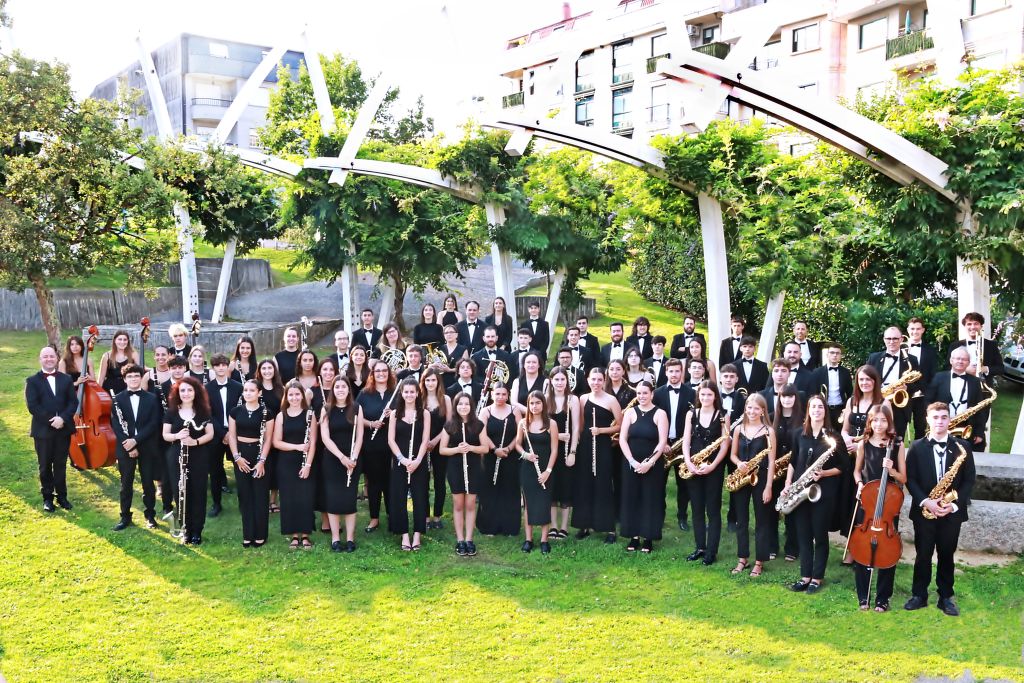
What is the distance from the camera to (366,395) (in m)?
9.19

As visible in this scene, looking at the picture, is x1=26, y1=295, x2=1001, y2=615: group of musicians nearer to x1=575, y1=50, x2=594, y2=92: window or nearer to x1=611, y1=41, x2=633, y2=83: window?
x1=611, y1=41, x2=633, y2=83: window

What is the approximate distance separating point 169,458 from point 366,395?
1965 millimetres

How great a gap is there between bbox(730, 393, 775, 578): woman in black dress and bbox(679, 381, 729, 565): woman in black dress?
0.17 metres

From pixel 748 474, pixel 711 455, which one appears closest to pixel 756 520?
pixel 748 474

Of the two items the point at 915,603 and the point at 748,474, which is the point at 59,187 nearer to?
the point at 748,474

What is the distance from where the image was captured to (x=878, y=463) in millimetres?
7328

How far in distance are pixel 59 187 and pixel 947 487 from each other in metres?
11.3

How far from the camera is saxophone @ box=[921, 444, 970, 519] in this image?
23.4 feet

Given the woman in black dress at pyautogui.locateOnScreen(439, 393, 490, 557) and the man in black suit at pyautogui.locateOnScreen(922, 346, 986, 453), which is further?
the man in black suit at pyautogui.locateOnScreen(922, 346, 986, 453)

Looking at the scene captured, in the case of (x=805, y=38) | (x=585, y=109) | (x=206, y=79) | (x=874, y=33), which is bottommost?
(x=874, y=33)

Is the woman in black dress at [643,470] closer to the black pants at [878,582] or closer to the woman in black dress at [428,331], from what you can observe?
the black pants at [878,582]

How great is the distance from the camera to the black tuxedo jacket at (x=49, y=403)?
32.3 feet

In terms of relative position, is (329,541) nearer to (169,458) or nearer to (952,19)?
(169,458)

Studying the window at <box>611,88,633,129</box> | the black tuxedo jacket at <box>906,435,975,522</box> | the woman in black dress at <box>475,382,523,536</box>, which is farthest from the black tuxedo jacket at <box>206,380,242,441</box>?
A: the window at <box>611,88,633,129</box>
